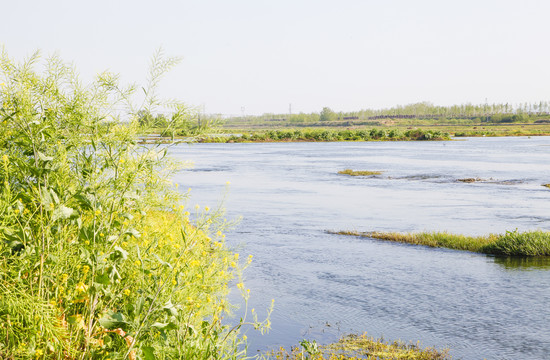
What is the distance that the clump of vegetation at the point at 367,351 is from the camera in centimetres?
1030

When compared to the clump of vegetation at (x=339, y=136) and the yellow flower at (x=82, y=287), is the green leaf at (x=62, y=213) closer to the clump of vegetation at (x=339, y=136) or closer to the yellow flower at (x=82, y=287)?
the yellow flower at (x=82, y=287)

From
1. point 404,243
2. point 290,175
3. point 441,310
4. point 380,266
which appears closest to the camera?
point 441,310

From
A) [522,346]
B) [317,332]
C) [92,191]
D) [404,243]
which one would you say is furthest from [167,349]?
[404,243]

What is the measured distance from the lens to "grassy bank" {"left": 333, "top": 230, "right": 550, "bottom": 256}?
18875 millimetres

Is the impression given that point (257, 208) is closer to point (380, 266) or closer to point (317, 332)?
point (380, 266)

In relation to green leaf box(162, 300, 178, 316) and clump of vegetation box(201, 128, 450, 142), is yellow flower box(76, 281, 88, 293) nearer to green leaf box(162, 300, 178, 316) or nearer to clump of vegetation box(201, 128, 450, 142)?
green leaf box(162, 300, 178, 316)

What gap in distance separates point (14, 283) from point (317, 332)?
792 centimetres

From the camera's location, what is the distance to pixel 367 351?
10680 millimetres

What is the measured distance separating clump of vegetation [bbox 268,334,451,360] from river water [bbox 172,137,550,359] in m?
0.45

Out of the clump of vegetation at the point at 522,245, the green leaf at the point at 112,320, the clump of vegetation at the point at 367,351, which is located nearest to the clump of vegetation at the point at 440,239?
the clump of vegetation at the point at 522,245

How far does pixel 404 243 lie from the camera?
21.5 m

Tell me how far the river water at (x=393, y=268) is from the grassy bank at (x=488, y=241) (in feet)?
1.89

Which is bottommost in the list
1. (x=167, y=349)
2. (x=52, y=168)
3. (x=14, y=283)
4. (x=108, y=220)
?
(x=167, y=349)

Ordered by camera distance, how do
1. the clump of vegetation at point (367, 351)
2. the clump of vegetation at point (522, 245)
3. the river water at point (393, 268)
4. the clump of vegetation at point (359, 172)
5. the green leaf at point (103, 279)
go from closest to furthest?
1. the green leaf at point (103, 279)
2. the clump of vegetation at point (367, 351)
3. the river water at point (393, 268)
4. the clump of vegetation at point (522, 245)
5. the clump of vegetation at point (359, 172)
